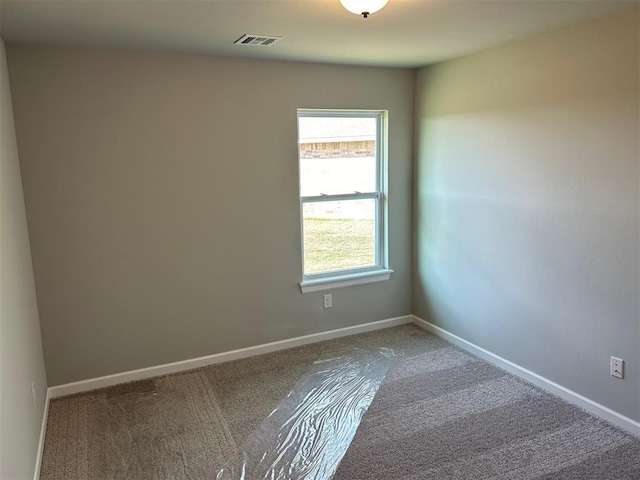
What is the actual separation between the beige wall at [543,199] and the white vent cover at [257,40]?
1480 millimetres

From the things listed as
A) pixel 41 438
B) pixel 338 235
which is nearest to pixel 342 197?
pixel 338 235

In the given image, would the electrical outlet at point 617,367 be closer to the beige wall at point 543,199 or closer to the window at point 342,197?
the beige wall at point 543,199

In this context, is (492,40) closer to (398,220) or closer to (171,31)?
(398,220)

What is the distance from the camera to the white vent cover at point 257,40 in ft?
9.06

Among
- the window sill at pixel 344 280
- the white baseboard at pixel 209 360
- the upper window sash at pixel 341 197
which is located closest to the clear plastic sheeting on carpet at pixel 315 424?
the white baseboard at pixel 209 360

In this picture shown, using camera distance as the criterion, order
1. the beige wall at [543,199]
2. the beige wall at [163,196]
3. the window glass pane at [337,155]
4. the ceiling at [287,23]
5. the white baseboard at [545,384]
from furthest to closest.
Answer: the window glass pane at [337,155]
the beige wall at [163,196]
the white baseboard at [545,384]
the beige wall at [543,199]
the ceiling at [287,23]

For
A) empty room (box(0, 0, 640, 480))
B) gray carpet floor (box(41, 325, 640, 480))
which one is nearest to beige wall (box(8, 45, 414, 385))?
empty room (box(0, 0, 640, 480))

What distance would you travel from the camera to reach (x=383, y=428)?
2756 millimetres

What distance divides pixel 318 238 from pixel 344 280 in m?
0.41

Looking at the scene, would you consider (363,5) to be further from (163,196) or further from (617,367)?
(617,367)

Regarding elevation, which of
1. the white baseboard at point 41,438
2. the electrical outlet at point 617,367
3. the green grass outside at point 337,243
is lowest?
the white baseboard at point 41,438

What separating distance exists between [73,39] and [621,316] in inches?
135

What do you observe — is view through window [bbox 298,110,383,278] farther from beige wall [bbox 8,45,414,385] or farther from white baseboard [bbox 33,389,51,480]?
white baseboard [bbox 33,389,51,480]

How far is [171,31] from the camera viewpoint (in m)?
2.61
